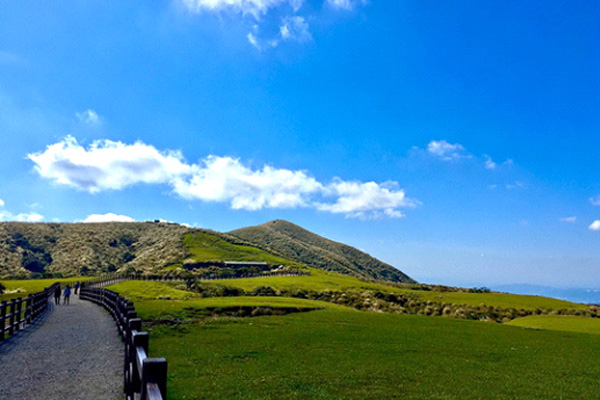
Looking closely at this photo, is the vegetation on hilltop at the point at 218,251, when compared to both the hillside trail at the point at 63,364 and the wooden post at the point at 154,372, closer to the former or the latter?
the hillside trail at the point at 63,364

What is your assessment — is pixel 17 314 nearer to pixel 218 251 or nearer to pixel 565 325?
pixel 565 325

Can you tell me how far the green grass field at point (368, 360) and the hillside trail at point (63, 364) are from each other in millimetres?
1973

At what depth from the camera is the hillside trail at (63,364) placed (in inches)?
452

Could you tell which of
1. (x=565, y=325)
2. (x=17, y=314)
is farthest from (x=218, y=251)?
(x=17, y=314)

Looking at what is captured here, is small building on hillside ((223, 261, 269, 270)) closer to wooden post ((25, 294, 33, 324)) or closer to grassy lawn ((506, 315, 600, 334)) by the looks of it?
grassy lawn ((506, 315, 600, 334))

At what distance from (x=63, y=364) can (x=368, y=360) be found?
11964 mm

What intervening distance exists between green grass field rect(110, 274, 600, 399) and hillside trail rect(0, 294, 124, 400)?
1.97 meters

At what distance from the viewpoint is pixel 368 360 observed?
18.0 m

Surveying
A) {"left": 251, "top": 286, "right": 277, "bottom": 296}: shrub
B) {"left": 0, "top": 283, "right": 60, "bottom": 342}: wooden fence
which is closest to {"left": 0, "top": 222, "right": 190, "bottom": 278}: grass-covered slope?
{"left": 251, "top": 286, "right": 277, "bottom": 296}: shrub

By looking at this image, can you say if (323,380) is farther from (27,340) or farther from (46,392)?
(27,340)

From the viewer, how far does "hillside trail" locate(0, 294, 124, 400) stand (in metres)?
11.5

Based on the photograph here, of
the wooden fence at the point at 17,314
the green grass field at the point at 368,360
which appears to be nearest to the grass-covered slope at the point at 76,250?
the wooden fence at the point at 17,314

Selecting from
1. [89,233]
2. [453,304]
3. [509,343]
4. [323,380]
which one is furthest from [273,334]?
[89,233]

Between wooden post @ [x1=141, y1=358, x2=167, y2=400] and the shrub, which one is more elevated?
wooden post @ [x1=141, y1=358, x2=167, y2=400]
